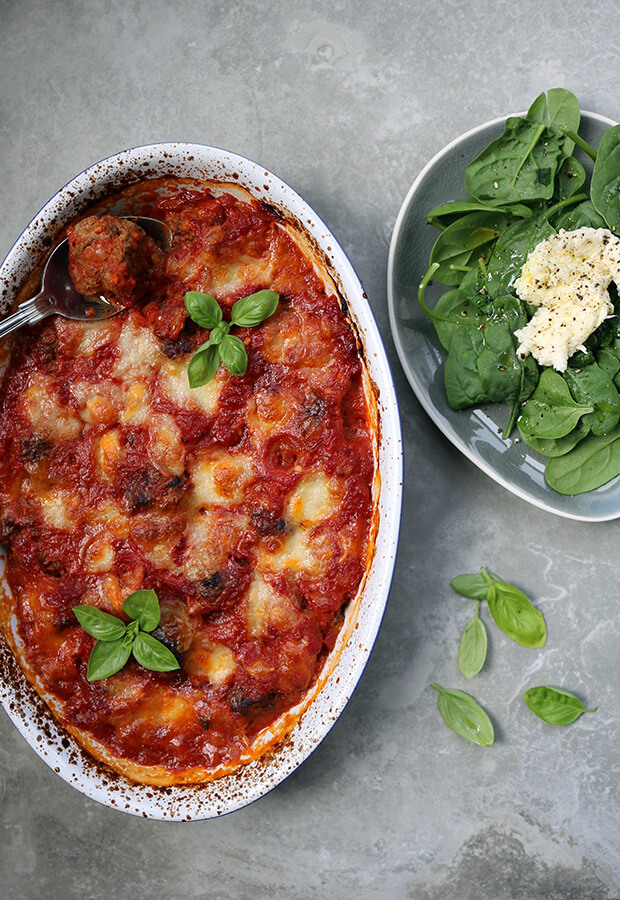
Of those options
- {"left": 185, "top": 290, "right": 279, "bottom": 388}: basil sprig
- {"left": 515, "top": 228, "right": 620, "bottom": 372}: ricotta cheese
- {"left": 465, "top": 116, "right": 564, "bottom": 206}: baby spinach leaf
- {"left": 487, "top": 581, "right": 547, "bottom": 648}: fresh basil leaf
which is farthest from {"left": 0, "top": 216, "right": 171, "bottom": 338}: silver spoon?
{"left": 487, "top": 581, "right": 547, "bottom": 648}: fresh basil leaf

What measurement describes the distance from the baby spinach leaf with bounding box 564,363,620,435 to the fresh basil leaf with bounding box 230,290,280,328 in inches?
38.4

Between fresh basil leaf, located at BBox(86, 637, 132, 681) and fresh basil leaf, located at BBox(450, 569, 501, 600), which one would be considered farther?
fresh basil leaf, located at BBox(450, 569, 501, 600)

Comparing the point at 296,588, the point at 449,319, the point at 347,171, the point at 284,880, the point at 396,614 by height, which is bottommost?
the point at 284,880

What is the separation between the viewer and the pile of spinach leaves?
220 cm

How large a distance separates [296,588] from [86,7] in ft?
7.28

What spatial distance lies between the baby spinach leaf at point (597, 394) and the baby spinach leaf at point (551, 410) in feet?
0.10

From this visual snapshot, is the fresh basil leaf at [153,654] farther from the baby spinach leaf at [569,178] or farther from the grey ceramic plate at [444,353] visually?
the baby spinach leaf at [569,178]

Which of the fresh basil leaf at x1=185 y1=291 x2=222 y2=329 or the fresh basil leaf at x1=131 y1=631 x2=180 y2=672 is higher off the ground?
the fresh basil leaf at x1=185 y1=291 x2=222 y2=329

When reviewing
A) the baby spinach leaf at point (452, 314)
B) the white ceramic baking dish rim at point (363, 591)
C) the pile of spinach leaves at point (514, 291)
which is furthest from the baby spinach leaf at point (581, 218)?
the white ceramic baking dish rim at point (363, 591)

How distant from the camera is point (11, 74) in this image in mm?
2580

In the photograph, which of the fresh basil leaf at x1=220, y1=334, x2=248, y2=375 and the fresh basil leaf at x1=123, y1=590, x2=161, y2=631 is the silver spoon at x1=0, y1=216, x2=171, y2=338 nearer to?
the fresh basil leaf at x1=220, y1=334, x2=248, y2=375

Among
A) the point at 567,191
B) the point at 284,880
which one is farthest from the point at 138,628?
the point at 567,191

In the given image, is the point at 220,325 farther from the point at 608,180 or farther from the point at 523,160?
the point at 608,180

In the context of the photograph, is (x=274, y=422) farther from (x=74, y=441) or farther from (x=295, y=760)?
(x=295, y=760)
